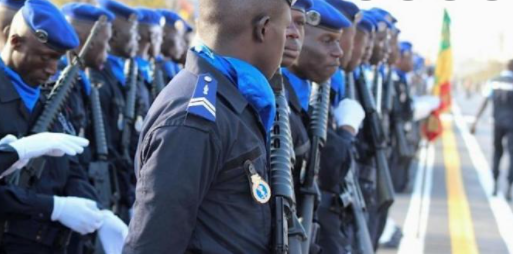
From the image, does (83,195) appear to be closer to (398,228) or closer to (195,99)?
(195,99)

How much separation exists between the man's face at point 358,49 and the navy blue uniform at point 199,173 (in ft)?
11.9

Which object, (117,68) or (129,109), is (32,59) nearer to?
(129,109)

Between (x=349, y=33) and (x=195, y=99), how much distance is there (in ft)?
10.0

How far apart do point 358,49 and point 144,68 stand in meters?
1.87

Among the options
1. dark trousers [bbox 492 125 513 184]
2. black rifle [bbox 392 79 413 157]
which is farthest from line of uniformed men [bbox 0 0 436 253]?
dark trousers [bbox 492 125 513 184]

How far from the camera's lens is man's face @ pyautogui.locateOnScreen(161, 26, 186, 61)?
923cm

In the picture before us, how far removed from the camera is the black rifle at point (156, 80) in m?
8.02

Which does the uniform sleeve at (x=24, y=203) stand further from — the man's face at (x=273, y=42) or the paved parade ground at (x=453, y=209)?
the paved parade ground at (x=453, y=209)

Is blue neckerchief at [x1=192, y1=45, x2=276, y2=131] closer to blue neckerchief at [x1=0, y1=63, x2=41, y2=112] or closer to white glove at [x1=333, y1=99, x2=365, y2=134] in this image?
blue neckerchief at [x1=0, y1=63, x2=41, y2=112]

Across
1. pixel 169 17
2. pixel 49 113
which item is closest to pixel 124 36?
pixel 169 17

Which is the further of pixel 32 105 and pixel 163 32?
pixel 163 32

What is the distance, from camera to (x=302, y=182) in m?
4.55

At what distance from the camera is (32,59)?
4695mm

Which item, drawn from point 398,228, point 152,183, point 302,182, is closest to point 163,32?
point 398,228
